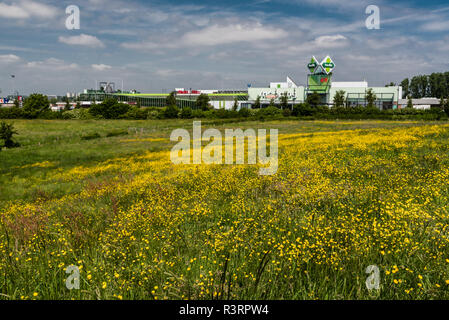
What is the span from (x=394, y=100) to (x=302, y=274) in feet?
562

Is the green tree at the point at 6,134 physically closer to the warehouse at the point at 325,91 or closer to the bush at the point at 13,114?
the bush at the point at 13,114

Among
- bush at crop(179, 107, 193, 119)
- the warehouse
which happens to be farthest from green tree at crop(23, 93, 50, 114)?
the warehouse

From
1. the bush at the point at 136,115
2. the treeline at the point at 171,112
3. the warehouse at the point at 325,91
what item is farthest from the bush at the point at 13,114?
the warehouse at the point at 325,91

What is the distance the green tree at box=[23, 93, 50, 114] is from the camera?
109438 mm

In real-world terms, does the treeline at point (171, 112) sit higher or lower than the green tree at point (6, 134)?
higher

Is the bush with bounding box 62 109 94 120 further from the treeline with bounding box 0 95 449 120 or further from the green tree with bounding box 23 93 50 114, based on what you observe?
the green tree with bounding box 23 93 50 114

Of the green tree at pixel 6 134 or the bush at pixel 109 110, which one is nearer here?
the green tree at pixel 6 134

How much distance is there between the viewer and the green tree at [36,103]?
4309 inches

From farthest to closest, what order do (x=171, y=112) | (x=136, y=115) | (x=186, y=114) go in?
(x=136, y=115)
(x=171, y=112)
(x=186, y=114)

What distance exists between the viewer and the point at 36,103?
112 metres

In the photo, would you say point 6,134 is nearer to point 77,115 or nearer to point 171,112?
point 171,112

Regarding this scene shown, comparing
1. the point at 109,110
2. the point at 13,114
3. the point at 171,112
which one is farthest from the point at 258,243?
the point at 13,114

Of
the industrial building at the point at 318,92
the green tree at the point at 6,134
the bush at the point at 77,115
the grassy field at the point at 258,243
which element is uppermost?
the industrial building at the point at 318,92
